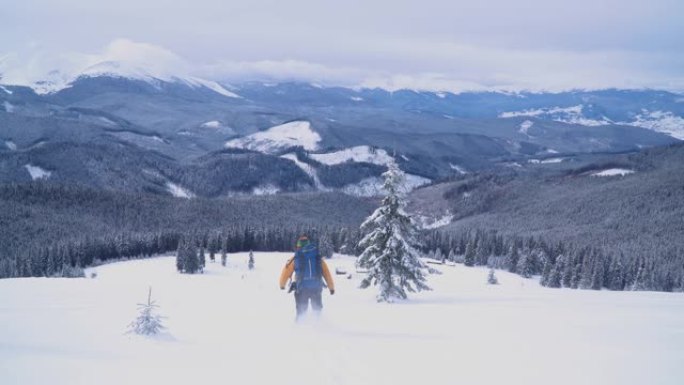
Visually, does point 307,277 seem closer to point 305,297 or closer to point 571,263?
point 305,297

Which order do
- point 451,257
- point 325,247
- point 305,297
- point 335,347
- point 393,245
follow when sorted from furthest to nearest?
point 451,257
point 325,247
point 393,245
point 305,297
point 335,347

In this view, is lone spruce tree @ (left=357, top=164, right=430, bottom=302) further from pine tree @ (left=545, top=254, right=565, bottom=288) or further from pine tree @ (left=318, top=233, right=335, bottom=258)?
pine tree @ (left=318, top=233, right=335, bottom=258)

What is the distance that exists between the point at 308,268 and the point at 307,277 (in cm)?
31

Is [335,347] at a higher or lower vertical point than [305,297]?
lower

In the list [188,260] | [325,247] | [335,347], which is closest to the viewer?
[335,347]

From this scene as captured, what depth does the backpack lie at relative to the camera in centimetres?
1553

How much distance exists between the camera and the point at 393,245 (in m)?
29.2

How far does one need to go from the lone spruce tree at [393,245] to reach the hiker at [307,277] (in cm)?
1361

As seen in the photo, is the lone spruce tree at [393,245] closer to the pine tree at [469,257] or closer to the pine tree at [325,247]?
the pine tree at [325,247]

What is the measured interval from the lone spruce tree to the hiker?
13609 millimetres

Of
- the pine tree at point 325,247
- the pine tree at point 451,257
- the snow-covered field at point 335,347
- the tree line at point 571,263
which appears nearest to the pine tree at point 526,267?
the tree line at point 571,263

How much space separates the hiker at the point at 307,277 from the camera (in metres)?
15.5

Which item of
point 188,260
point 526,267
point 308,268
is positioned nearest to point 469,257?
point 526,267

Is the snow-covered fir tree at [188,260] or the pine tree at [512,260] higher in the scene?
the pine tree at [512,260]
